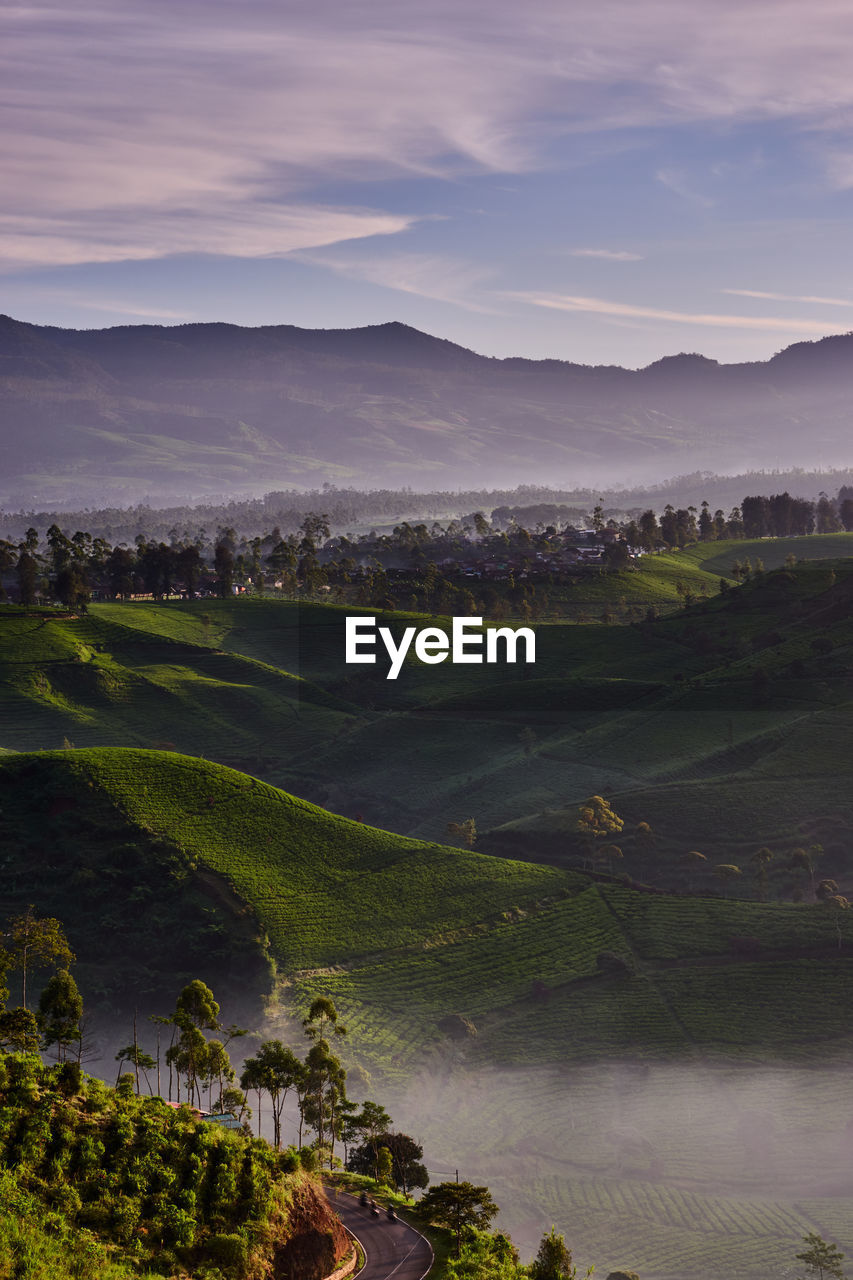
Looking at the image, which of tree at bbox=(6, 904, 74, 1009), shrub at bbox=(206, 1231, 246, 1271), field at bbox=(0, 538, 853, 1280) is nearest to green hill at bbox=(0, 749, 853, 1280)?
field at bbox=(0, 538, 853, 1280)

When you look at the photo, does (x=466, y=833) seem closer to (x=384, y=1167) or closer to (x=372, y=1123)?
(x=372, y=1123)

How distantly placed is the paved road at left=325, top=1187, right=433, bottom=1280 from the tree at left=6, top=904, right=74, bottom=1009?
34211 millimetres

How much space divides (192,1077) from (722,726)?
129520mm

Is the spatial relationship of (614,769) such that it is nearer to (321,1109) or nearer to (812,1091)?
(812,1091)

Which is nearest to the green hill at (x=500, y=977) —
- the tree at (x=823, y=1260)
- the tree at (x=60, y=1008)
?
the tree at (x=823, y=1260)

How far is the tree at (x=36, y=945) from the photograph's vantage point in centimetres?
9006

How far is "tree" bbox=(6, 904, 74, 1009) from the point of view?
90.1 metres

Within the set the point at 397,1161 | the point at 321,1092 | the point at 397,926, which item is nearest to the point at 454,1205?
the point at 397,1161

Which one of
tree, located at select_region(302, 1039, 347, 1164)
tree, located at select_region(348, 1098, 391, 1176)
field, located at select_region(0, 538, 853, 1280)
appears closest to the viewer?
tree, located at select_region(348, 1098, 391, 1176)

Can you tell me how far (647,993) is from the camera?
117 metres

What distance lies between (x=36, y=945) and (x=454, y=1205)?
154 ft

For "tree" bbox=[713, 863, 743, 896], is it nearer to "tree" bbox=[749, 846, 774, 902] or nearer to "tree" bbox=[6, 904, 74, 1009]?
"tree" bbox=[749, 846, 774, 902]

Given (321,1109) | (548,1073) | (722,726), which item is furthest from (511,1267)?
(722,726)

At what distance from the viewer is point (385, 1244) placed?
56.5m
